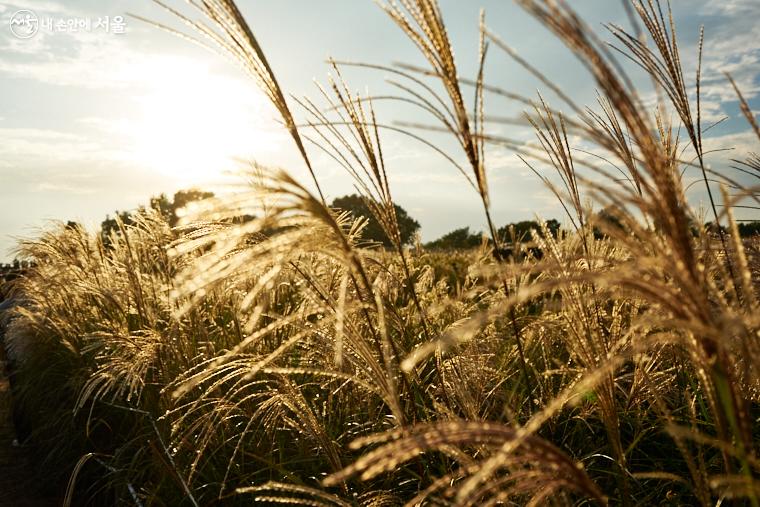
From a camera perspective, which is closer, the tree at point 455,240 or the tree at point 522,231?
the tree at point 522,231

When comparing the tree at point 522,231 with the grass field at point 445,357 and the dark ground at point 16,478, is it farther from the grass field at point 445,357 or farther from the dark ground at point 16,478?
the dark ground at point 16,478

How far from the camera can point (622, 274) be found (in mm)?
1012

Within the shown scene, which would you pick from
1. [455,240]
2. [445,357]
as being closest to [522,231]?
[445,357]

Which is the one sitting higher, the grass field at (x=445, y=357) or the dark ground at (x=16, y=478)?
the grass field at (x=445, y=357)

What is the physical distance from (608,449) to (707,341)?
174cm

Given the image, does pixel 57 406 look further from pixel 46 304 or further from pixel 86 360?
pixel 46 304

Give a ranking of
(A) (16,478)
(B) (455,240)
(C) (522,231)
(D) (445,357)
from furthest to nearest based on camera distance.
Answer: (B) (455,240) → (C) (522,231) → (A) (16,478) → (D) (445,357)

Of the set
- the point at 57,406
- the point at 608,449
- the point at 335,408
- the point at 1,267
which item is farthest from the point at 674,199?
the point at 1,267

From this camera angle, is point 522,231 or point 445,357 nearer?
point 445,357

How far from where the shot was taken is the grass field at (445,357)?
3.54ft

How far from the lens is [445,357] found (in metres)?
3.07

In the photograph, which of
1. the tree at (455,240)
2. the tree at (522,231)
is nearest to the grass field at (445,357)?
the tree at (522,231)

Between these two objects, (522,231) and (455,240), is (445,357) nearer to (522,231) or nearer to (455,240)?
(522,231)

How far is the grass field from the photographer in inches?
42.4
